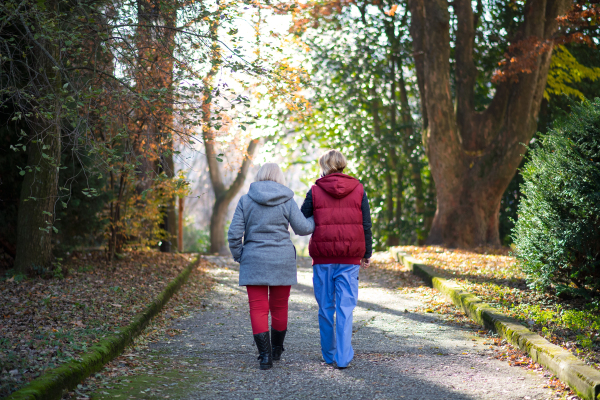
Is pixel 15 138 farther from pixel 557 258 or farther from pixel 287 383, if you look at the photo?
pixel 557 258

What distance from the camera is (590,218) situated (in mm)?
6344

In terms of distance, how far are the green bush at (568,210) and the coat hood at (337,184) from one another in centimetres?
277

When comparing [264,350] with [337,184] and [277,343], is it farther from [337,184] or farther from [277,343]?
[337,184]

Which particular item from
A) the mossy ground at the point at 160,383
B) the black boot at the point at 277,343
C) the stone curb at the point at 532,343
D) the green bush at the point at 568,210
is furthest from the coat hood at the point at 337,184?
the green bush at the point at 568,210

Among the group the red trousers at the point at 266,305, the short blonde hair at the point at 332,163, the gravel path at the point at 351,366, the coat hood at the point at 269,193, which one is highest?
the short blonde hair at the point at 332,163

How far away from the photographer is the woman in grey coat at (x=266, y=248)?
5.20 m

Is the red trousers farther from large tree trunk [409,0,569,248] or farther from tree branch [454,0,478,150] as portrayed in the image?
tree branch [454,0,478,150]

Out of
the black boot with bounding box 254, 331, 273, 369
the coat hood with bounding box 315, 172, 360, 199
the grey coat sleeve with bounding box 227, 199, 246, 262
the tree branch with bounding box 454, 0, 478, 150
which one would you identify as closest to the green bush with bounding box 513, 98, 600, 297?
the coat hood with bounding box 315, 172, 360, 199

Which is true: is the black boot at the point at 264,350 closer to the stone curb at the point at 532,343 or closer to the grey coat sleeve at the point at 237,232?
the grey coat sleeve at the point at 237,232

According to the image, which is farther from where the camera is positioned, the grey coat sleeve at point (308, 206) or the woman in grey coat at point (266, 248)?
the grey coat sleeve at point (308, 206)

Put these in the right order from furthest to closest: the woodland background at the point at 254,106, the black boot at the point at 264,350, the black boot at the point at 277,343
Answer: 1. the woodland background at the point at 254,106
2. the black boot at the point at 277,343
3. the black boot at the point at 264,350

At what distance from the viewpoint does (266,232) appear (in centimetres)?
529

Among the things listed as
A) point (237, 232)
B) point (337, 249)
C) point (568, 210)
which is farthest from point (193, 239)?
point (337, 249)

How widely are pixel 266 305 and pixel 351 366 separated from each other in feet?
3.23
